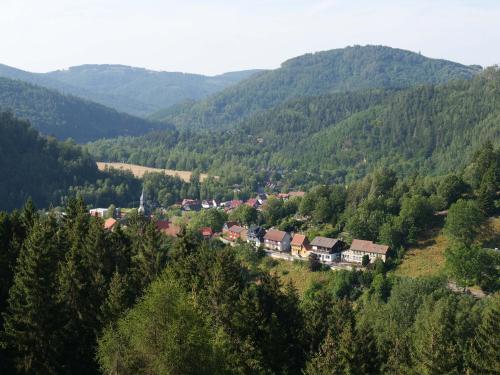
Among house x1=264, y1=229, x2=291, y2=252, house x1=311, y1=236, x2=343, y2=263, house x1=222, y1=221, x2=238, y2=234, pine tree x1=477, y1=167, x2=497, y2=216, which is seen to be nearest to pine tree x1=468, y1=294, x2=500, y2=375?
pine tree x1=477, y1=167, x2=497, y2=216

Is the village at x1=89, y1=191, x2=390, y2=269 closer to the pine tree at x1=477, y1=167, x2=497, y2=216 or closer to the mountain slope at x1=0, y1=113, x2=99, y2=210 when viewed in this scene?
the pine tree at x1=477, y1=167, x2=497, y2=216

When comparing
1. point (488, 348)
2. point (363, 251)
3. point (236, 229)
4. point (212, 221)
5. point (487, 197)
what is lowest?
point (212, 221)

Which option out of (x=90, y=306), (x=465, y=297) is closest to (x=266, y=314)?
(x=90, y=306)

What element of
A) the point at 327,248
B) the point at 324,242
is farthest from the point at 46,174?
the point at 327,248

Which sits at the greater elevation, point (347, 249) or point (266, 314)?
point (266, 314)

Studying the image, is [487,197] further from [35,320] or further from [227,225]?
[35,320]

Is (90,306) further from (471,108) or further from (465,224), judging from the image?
(471,108)
